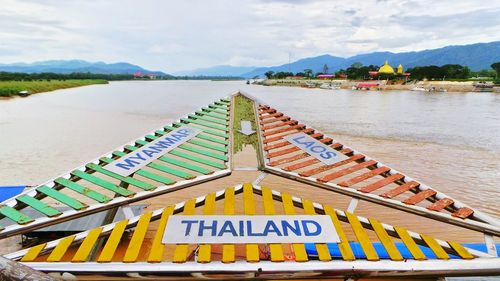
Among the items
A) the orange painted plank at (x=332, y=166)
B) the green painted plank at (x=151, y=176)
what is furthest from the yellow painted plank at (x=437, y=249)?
the green painted plank at (x=151, y=176)

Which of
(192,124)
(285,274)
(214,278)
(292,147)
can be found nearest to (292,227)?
(285,274)

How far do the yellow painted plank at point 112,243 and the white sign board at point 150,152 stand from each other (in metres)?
1.50

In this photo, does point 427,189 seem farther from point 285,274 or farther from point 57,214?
point 57,214

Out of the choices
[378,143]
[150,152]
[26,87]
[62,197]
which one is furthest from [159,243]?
[26,87]

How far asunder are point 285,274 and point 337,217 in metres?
1.25

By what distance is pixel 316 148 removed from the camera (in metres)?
6.30

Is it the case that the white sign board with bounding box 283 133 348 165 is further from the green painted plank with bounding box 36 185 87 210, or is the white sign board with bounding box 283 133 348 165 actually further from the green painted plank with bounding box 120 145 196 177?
the green painted plank with bounding box 36 185 87 210

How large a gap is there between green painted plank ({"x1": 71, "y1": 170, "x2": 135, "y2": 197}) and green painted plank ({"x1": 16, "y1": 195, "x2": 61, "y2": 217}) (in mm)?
712

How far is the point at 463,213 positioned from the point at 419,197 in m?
0.52

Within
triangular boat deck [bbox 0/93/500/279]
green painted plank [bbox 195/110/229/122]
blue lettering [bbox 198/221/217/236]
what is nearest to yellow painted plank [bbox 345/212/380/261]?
triangular boat deck [bbox 0/93/500/279]

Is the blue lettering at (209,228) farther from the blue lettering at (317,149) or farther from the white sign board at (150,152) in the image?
the blue lettering at (317,149)

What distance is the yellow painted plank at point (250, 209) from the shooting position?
2.91 m

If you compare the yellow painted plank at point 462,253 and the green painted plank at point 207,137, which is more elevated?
the green painted plank at point 207,137

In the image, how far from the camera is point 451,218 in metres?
3.86
